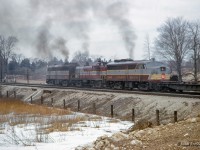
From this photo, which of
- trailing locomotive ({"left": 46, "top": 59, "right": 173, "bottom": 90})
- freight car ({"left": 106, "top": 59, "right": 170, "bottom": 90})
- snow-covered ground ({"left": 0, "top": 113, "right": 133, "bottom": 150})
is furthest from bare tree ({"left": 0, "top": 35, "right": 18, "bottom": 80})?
snow-covered ground ({"left": 0, "top": 113, "right": 133, "bottom": 150})

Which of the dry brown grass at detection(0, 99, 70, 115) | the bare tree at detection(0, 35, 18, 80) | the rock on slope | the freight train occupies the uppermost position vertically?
the bare tree at detection(0, 35, 18, 80)

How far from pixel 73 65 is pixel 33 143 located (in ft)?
132

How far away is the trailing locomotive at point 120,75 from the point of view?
35188mm

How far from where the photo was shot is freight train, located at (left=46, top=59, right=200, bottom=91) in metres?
34.6

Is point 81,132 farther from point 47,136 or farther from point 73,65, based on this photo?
point 73,65

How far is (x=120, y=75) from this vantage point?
39.2 metres

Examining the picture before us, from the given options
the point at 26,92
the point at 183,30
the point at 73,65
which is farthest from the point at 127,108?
the point at 183,30

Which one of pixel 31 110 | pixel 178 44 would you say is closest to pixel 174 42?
pixel 178 44

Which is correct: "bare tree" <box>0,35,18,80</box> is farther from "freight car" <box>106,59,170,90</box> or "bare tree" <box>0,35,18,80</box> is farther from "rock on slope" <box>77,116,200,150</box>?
"rock on slope" <box>77,116,200,150</box>

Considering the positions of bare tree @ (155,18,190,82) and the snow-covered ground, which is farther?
bare tree @ (155,18,190,82)

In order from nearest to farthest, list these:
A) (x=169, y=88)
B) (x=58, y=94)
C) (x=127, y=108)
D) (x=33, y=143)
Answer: (x=33, y=143) → (x=127, y=108) → (x=169, y=88) → (x=58, y=94)

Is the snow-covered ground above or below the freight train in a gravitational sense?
below

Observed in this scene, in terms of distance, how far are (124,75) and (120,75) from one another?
0.82m

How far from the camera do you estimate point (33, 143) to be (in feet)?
40.4
